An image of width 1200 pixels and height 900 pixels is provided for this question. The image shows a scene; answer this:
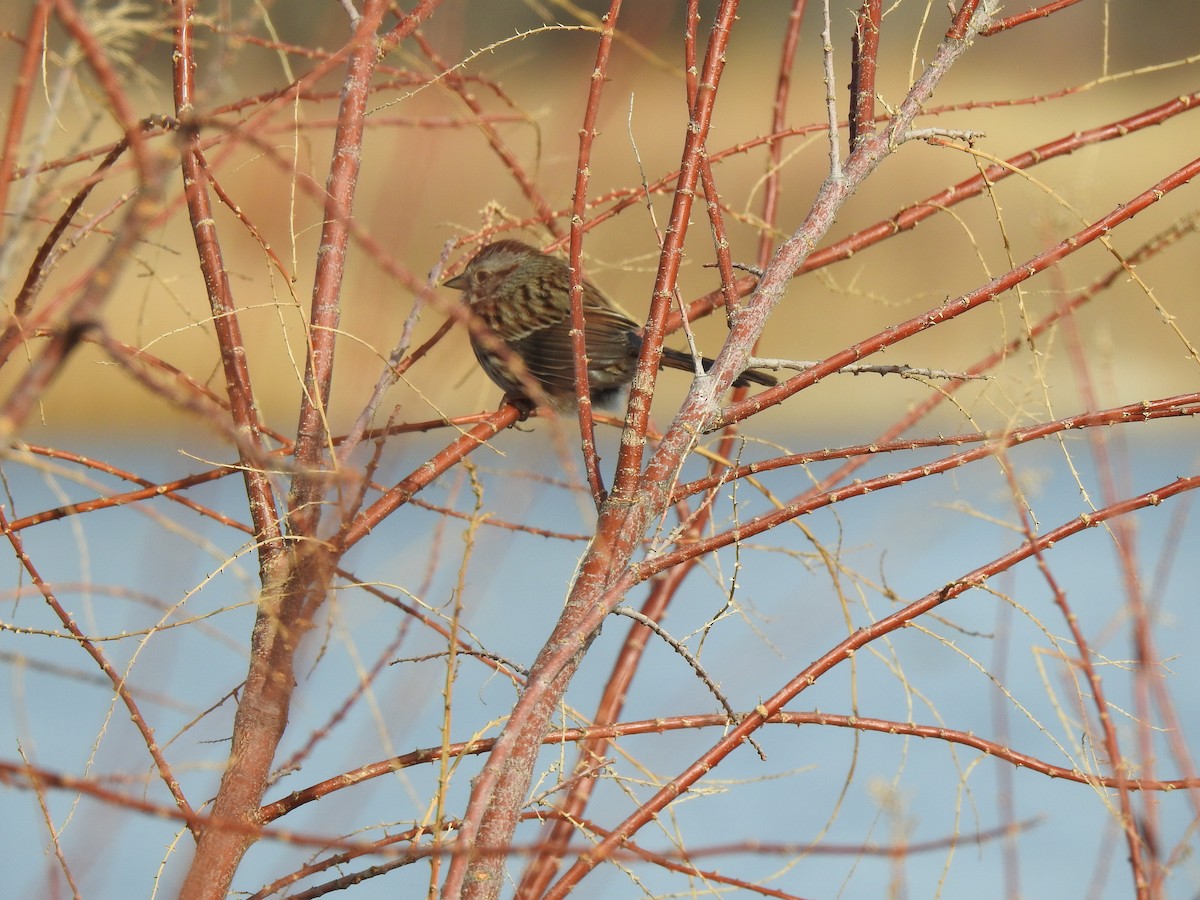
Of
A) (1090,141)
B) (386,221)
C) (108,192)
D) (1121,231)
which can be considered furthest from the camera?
(108,192)

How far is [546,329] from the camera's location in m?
3.11

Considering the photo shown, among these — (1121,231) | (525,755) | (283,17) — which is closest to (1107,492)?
(525,755)

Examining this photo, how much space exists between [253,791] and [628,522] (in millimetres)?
361

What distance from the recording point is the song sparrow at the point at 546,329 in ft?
9.19

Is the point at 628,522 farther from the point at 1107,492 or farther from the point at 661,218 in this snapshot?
the point at 661,218

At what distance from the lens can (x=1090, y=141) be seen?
4.17 ft

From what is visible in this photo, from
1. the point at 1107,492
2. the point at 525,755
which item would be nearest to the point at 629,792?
the point at 525,755

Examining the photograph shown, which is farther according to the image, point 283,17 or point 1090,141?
point 283,17

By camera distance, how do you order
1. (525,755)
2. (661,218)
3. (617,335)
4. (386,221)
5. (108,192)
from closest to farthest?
(386,221) → (525,755) → (617,335) → (661,218) → (108,192)

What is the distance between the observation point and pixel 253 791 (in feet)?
3.07

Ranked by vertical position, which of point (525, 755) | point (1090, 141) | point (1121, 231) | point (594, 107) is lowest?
point (525, 755)

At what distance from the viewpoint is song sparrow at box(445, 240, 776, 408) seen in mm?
2801

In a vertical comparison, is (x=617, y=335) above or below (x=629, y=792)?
above

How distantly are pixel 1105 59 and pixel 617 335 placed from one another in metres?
1.70
